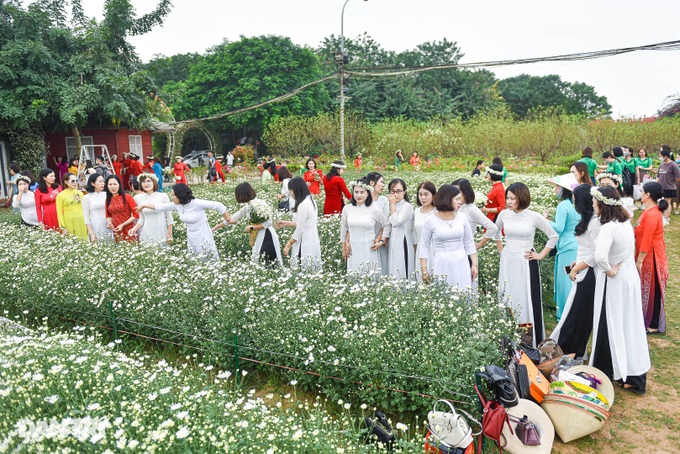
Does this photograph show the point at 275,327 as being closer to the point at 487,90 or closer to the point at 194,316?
the point at 194,316

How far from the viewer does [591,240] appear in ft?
18.1

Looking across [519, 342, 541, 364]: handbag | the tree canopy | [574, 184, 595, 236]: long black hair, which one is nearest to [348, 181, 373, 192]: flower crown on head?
[574, 184, 595, 236]: long black hair

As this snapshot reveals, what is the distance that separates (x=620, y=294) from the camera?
4988 millimetres

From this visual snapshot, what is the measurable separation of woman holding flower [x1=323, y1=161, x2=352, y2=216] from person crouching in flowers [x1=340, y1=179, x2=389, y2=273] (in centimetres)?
252

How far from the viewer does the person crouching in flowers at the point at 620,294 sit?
491cm

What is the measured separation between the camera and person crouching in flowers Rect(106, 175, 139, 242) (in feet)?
27.4

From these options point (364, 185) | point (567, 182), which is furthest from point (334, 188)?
point (567, 182)

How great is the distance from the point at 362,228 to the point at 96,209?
15.3ft

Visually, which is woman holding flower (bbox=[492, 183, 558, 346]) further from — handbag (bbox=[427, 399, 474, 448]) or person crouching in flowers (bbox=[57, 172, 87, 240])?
person crouching in flowers (bbox=[57, 172, 87, 240])

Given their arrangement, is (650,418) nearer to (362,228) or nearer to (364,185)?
(362,228)

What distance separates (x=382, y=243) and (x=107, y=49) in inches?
739

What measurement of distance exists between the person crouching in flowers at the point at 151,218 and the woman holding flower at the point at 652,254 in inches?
252

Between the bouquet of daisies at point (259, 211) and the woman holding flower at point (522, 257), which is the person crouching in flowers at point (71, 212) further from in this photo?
the woman holding flower at point (522, 257)

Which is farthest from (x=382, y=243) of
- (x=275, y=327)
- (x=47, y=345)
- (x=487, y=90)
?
(x=487, y=90)
